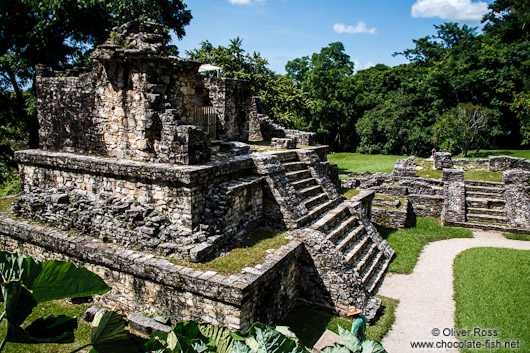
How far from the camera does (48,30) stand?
1584cm

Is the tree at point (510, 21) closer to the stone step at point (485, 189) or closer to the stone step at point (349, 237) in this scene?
the stone step at point (485, 189)

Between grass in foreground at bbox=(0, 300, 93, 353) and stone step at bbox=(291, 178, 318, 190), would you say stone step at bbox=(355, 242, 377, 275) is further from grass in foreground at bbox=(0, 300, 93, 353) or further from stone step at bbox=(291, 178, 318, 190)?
grass in foreground at bbox=(0, 300, 93, 353)

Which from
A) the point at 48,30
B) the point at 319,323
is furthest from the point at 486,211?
the point at 48,30

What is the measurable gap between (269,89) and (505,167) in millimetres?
13800

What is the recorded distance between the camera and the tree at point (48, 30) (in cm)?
1555

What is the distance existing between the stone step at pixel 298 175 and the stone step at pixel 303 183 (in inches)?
6.5

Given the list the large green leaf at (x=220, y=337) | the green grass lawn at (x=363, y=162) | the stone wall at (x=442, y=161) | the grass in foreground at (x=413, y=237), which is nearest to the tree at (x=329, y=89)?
the green grass lawn at (x=363, y=162)

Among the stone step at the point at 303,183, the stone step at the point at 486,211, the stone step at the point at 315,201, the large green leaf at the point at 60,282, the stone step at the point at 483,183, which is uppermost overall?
the large green leaf at the point at 60,282

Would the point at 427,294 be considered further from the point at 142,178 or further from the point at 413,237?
the point at 142,178

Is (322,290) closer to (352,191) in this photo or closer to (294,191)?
(294,191)

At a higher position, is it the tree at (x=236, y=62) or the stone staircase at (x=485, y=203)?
the tree at (x=236, y=62)

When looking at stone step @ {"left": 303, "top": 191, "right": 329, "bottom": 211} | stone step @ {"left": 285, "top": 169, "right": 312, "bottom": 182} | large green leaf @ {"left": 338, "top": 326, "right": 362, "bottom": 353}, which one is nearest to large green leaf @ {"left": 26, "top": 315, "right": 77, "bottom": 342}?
large green leaf @ {"left": 338, "top": 326, "right": 362, "bottom": 353}

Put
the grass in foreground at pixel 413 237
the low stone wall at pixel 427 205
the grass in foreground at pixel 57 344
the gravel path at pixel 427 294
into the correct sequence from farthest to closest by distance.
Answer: the low stone wall at pixel 427 205 → the grass in foreground at pixel 413 237 → the gravel path at pixel 427 294 → the grass in foreground at pixel 57 344

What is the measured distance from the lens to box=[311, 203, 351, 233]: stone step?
9652mm
